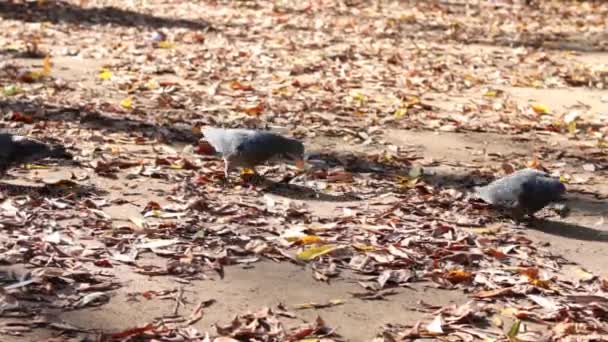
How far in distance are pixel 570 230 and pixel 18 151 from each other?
3.31 meters

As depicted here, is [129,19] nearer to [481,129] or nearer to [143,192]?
[481,129]

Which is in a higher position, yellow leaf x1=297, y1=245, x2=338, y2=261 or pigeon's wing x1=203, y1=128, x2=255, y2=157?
pigeon's wing x1=203, y1=128, x2=255, y2=157

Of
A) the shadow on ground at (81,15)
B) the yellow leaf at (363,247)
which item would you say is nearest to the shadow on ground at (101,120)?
the yellow leaf at (363,247)

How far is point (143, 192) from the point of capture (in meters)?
6.37

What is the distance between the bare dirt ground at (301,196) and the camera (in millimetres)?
4578

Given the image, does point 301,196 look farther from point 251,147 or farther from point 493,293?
point 493,293

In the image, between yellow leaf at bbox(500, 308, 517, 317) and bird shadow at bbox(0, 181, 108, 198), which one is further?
bird shadow at bbox(0, 181, 108, 198)

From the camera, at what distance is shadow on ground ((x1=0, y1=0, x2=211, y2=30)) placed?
46.8ft

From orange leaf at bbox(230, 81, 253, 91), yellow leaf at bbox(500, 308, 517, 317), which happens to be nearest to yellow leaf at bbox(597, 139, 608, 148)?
orange leaf at bbox(230, 81, 253, 91)

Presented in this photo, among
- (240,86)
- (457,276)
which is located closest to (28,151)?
(457,276)

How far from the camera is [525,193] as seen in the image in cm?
575


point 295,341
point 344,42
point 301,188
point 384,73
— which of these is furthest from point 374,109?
point 295,341

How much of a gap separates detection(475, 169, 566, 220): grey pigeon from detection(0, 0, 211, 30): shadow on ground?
8.86 meters

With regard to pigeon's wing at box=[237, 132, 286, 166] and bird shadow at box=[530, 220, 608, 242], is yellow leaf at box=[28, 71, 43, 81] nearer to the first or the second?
pigeon's wing at box=[237, 132, 286, 166]
